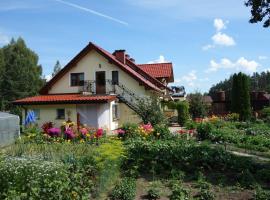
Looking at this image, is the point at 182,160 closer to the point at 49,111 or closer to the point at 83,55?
the point at 49,111

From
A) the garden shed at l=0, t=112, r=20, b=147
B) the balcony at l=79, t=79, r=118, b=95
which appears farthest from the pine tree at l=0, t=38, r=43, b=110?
the garden shed at l=0, t=112, r=20, b=147

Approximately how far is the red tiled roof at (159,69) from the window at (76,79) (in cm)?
817

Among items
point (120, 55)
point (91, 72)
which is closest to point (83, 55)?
point (91, 72)

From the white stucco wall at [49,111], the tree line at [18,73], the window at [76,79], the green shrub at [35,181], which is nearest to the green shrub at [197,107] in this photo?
the window at [76,79]

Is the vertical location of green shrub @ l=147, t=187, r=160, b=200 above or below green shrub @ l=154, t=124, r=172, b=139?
below

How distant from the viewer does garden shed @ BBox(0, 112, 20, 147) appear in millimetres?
16469

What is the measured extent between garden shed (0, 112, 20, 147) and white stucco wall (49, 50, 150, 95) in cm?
1511

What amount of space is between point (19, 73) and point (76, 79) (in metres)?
30.6

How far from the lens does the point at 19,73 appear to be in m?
61.6

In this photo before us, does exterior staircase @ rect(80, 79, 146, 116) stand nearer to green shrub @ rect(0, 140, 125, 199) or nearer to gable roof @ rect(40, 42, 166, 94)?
gable roof @ rect(40, 42, 166, 94)

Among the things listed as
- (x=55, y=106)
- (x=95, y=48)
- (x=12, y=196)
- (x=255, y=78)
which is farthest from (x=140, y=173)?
(x=255, y=78)

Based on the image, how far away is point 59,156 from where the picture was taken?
976 cm

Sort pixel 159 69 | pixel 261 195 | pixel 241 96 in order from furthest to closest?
pixel 159 69 < pixel 241 96 < pixel 261 195

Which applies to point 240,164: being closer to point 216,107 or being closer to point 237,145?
point 237,145
